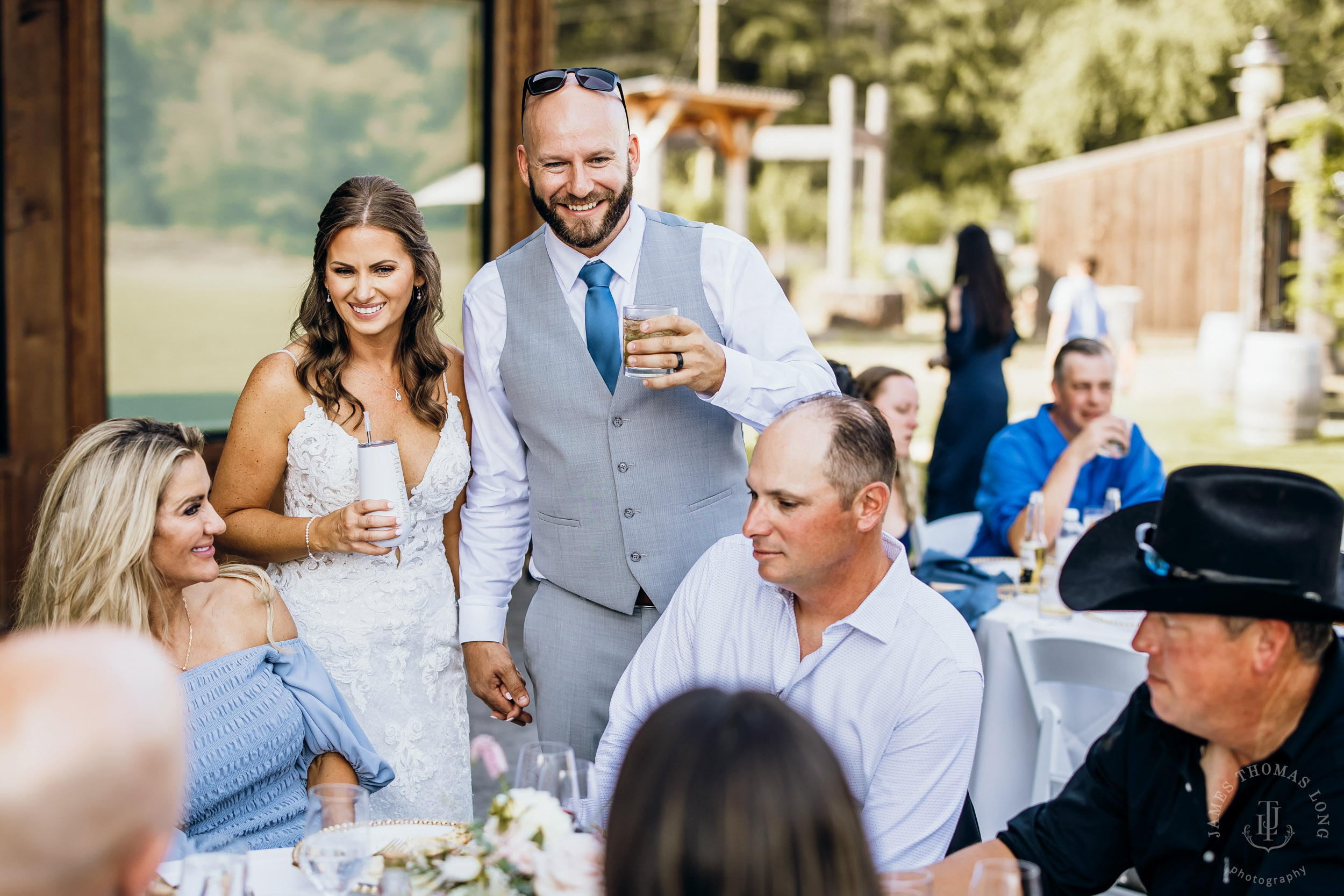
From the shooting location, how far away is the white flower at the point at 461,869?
59.9 inches

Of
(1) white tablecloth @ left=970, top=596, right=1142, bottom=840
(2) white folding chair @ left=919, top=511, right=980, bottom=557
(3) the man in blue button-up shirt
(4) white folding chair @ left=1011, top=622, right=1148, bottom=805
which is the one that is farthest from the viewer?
(2) white folding chair @ left=919, top=511, right=980, bottom=557

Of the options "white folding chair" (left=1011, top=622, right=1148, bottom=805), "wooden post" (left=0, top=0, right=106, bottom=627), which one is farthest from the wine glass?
"wooden post" (left=0, top=0, right=106, bottom=627)

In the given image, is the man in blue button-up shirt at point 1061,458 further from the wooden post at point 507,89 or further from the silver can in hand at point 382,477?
the wooden post at point 507,89

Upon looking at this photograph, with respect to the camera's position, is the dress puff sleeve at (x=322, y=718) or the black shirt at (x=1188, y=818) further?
the dress puff sleeve at (x=322, y=718)

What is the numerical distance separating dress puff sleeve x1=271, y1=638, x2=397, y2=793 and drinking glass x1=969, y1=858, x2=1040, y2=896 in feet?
4.45

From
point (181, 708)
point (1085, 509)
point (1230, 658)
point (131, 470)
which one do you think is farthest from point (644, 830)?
point (1085, 509)

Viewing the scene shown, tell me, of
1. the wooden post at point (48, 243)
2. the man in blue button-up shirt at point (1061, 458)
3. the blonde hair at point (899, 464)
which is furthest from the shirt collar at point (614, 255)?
the wooden post at point (48, 243)

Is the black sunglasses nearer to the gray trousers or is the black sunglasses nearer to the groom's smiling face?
the groom's smiling face

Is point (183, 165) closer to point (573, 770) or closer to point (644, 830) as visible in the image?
point (573, 770)

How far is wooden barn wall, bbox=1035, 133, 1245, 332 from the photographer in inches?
641

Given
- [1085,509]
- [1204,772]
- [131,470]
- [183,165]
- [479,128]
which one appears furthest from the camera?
[479,128]

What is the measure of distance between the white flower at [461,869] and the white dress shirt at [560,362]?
1.13 meters

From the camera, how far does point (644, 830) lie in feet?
3.42

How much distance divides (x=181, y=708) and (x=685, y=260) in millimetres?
1783
